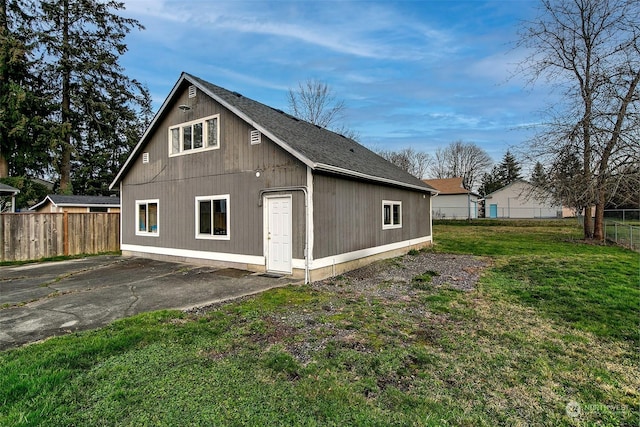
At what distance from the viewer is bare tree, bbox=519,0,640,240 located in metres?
11.3

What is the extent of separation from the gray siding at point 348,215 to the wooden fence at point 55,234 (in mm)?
10254

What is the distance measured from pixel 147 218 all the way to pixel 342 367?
35.0 ft

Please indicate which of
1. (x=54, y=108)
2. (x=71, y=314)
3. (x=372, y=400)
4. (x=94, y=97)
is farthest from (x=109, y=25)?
(x=372, y=400)

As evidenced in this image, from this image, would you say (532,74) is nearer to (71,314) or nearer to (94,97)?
(71,314)

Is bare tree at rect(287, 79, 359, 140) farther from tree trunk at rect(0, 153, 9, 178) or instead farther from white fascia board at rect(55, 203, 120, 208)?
tree trunk at rect(0, 153, 9, 178)

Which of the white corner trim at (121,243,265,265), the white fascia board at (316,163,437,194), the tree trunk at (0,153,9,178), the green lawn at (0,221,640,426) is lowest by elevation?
the green lawn at (0,221,640,426)

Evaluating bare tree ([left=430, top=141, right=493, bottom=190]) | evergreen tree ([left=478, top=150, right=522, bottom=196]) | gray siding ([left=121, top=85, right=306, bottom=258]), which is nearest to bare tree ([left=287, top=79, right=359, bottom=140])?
gray siding ([left=121, top=85, right=306, bottom=258])

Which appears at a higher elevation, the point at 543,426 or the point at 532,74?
the point at 532,74

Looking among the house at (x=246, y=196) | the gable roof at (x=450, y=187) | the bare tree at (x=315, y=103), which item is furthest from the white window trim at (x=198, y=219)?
the gable roof at (x=450, y=187)

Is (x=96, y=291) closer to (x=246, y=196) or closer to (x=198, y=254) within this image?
(x=198, y=254)

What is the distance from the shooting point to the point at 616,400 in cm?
291

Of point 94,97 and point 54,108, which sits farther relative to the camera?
point 94,97

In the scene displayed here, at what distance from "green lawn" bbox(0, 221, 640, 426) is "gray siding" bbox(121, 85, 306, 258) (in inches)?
127

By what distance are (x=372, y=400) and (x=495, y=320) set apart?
3.13 meters
